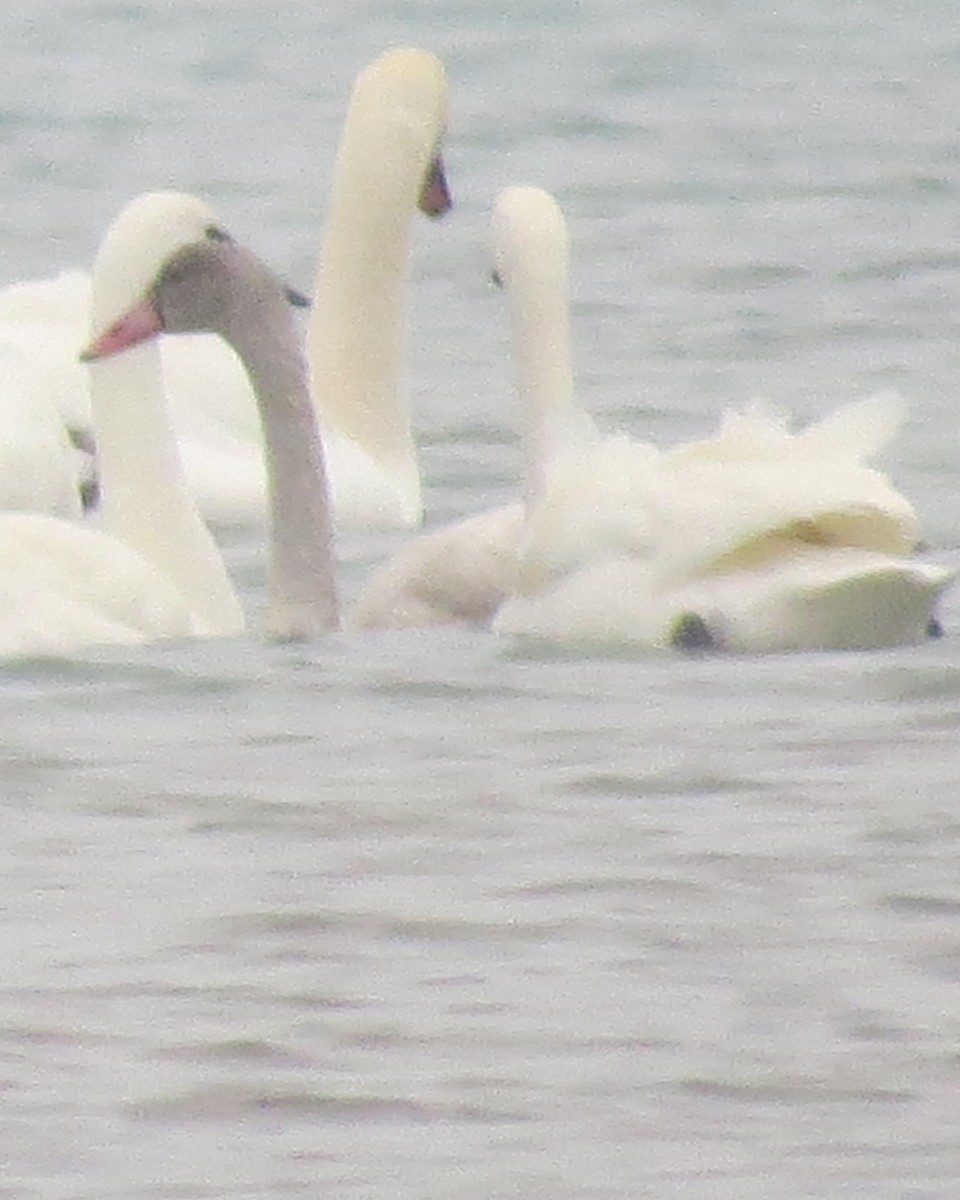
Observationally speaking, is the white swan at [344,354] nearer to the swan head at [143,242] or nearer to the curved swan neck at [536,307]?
the curved swan neck at [536,307]

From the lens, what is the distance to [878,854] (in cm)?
638

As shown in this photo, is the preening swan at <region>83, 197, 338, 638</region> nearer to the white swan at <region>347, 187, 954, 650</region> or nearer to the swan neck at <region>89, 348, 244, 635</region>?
the swan neck at <region>89, 348, 244, 635</region>

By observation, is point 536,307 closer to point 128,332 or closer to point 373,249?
point 128,332

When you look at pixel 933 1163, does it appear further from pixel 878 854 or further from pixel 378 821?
pixel 378 821

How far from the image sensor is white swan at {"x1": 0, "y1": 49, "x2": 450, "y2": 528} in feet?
34.8

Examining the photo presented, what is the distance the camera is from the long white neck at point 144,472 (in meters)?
8.55

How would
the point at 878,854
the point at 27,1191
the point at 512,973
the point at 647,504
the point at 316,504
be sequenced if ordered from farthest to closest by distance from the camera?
the point at 316,504 < the point at 647,504 < the point at 878,854 < the point at 512,973 < the point at 27,1191

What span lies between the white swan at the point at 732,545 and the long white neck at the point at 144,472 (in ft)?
1.78

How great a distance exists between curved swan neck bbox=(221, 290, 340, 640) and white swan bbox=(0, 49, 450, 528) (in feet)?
4.91

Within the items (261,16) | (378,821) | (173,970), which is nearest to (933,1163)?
(173,970)

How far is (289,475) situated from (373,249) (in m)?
2.67

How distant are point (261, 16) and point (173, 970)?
58.2 feet

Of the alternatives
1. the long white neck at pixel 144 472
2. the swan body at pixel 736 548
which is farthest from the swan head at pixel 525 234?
the swan body at pixel 736 548

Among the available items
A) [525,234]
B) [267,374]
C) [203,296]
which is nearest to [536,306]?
[525,234]
